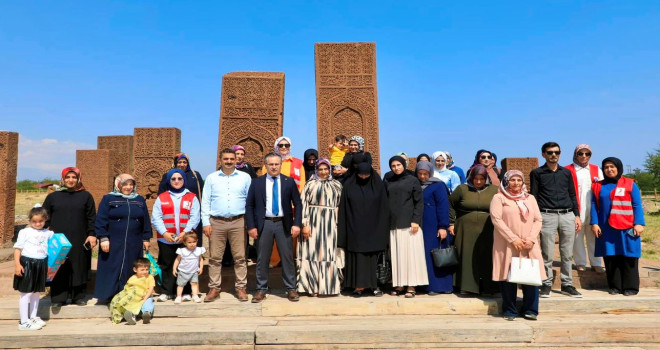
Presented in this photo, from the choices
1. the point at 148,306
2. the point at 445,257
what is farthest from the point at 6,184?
the point at 445,257

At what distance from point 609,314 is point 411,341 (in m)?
2.14

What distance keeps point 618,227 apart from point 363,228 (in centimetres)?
271

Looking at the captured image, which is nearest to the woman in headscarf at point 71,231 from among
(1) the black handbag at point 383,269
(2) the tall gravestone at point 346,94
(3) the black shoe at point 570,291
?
(1) the black handbag at point 383,269

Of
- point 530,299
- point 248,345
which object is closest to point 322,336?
point 248,345

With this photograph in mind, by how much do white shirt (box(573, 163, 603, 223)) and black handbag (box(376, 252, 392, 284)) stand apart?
7.69ft

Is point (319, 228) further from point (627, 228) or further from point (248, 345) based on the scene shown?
point (627, 228)

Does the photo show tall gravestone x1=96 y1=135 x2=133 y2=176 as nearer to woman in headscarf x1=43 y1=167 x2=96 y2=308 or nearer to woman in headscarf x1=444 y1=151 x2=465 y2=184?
woman in headscarf x1=43 y1=167 x2=96 y2=308

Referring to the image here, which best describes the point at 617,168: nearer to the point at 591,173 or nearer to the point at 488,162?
the point at 591,173

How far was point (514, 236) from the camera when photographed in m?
3.63

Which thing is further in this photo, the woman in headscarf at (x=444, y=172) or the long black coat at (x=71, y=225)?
the woman in headscarf at (x=444, y=172)

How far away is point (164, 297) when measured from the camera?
4.15 metres

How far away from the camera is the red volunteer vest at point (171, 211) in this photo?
13.7 feet

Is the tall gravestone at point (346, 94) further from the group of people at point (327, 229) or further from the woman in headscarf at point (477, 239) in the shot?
the woman in headscarf at point (477, 239)

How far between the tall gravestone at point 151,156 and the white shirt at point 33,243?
5.23 metres
